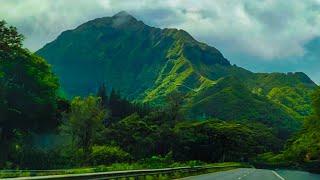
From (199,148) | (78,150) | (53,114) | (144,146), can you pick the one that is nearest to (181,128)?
(199,148)

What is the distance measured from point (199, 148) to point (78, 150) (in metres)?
42.4

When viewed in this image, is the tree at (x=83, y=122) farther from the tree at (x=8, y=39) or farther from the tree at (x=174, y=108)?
the tree at (x=174, y=108)

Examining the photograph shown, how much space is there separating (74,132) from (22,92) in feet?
64.7

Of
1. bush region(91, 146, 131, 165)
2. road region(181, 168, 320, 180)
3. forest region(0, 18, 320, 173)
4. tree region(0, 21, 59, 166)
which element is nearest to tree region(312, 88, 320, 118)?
forest region(0, 18, 320, 173)

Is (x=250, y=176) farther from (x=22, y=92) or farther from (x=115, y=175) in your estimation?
(x=22, y=92)

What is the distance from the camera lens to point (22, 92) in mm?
58781

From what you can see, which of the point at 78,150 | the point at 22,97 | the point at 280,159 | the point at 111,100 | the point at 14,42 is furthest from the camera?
the point at 111,100

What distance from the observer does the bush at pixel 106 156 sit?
7056cm

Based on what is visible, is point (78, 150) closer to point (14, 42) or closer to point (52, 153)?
Answer: point (52, 153)

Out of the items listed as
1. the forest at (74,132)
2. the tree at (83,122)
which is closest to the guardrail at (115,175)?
the forest at (74,132)

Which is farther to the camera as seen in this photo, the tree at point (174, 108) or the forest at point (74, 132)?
the tree at point (174, 108)

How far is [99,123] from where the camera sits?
78.1 metres

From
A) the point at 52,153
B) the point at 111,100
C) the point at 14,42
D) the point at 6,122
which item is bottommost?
the point at 52,153

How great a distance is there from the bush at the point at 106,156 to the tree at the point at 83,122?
2073 millimetres
